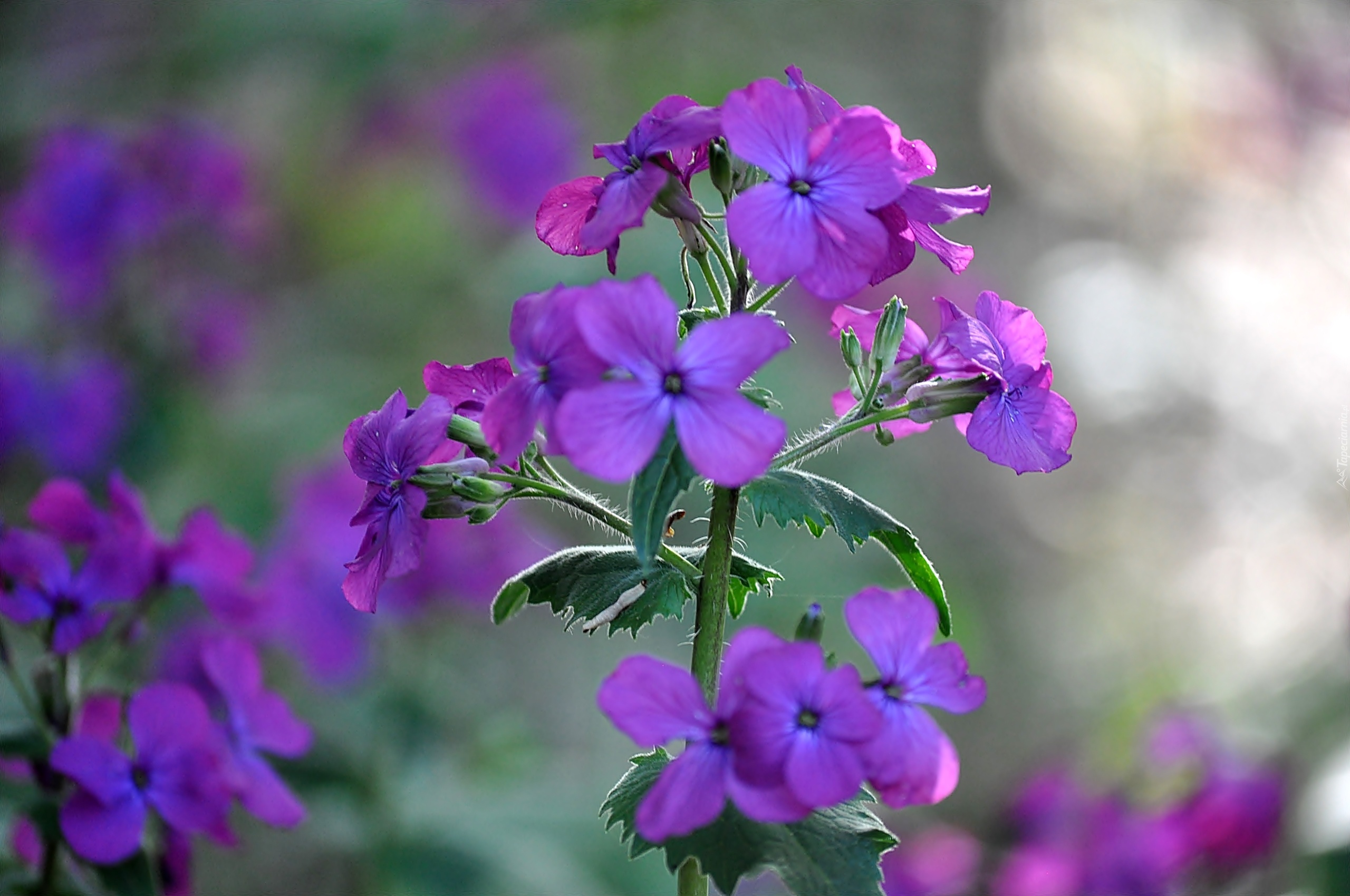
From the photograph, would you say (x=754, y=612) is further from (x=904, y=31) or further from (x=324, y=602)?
(x=904, y=31)

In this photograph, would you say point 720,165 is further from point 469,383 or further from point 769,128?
point 469,383

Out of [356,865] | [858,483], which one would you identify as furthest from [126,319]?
[858,483]

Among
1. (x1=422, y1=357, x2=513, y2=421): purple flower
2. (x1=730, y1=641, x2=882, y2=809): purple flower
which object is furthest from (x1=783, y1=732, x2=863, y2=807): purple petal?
(x1=422, y1=357, x2=513, y2=421): purple flower

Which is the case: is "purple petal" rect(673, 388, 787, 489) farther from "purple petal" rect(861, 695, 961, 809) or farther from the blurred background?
the blurred background

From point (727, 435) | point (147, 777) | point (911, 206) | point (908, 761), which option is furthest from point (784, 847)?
point (147, 777)

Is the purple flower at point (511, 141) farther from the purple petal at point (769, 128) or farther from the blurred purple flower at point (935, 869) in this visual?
the purple petal at point (769, 128)

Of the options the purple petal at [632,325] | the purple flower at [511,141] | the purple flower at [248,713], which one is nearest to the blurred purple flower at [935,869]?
the purple flower at [248,713]
